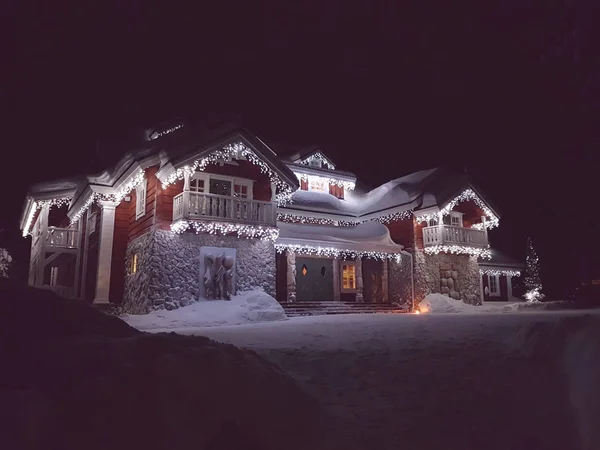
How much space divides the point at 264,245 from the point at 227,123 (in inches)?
195

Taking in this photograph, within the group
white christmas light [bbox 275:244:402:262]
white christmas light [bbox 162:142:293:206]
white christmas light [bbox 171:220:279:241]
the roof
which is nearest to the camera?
white christmas light [bbox 171:220:279:241]

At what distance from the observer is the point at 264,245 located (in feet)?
60.3

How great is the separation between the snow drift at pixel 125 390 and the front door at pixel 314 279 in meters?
18.6

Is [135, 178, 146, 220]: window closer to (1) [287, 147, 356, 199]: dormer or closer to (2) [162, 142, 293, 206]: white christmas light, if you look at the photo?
(2) [162, 142, 293, 206]: white christmas light

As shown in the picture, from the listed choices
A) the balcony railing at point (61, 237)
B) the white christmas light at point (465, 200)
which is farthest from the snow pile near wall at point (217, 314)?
the white christmas light at point (465, 200)

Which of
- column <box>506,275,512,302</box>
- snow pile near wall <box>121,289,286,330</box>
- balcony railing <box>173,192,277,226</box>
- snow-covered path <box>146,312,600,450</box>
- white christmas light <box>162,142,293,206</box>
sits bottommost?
snow-covered path <box>146,312,600,450</box>

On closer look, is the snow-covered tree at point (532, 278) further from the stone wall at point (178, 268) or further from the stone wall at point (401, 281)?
the stone wall at point (178, 268)

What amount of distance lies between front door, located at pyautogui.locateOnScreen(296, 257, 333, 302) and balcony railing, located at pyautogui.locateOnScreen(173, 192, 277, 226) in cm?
647

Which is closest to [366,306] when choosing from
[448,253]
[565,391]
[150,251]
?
[448,253]

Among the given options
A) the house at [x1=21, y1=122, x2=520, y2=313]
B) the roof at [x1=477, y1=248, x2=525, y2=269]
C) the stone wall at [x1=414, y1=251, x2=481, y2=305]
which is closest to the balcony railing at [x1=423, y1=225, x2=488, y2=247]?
the house at [x1=21, y1=122, x2=520, y2=313]

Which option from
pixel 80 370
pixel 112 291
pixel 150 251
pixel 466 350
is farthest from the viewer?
pixel 112 291

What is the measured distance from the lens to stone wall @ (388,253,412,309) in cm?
2433

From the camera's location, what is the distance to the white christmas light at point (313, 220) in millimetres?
23467

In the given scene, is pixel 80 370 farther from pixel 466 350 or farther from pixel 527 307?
pixel 527 307
